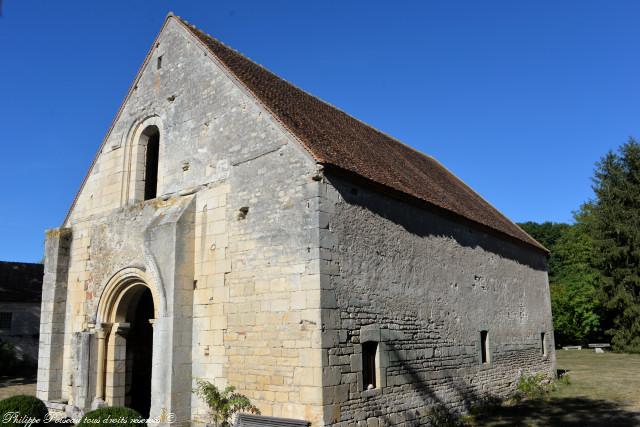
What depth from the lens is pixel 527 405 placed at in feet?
42.6

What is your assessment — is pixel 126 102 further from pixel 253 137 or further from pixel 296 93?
pixel 253 137

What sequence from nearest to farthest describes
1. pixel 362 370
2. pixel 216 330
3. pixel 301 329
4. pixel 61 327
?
pixel 301 329 → pixel 362 370 → pixel 216 330 → pixel 61 327

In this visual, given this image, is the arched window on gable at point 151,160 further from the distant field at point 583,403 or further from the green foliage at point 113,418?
the distant field at point 583,403

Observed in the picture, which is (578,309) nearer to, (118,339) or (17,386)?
(118,339)

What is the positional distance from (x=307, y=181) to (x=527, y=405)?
8694 mm

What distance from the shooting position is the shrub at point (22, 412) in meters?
9.57

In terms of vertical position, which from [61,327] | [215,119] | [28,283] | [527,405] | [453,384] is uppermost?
[215,119]

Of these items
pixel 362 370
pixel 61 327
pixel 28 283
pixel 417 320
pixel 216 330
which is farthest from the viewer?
pixel 28 283

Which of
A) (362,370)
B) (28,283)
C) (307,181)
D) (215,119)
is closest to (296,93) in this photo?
(215,119)

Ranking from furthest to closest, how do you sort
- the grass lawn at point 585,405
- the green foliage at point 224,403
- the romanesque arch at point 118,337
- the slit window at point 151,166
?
the slit window at point 151,166
the romanesque arch at point 118,337
the grass lawn at point 585,405
the green foliage at point 224,403

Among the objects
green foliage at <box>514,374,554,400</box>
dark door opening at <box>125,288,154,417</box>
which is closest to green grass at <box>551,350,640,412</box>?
green foliage at <box>514,374,554,400</box>

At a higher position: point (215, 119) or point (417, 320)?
point (215, 119)

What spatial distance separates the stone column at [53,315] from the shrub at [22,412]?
2.25 metres

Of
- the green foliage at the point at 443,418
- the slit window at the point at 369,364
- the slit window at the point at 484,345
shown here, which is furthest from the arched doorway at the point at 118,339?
the slit window at the point at 484,345
